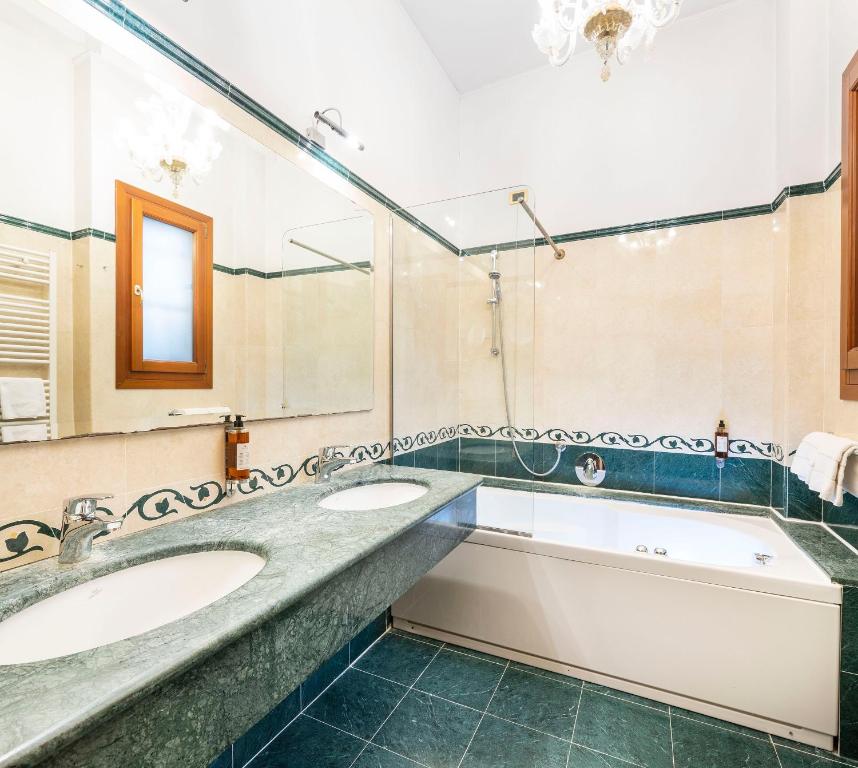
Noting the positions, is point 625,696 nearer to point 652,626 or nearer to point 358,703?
point 652,626

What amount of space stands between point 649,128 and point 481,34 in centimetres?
106

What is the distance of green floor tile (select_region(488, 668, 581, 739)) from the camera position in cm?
158

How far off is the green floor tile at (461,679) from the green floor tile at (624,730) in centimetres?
34

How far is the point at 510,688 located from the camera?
1760 millimetres

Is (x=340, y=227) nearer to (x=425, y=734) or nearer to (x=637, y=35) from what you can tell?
(x=637, y=35)

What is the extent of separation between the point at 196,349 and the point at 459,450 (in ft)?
5.67

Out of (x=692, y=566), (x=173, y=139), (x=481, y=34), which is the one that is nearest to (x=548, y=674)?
(x=692, y=566)

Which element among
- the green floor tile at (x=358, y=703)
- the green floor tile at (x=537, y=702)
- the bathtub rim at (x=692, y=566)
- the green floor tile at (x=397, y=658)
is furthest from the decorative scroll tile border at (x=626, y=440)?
the green floor tile at (x=537, y=702)

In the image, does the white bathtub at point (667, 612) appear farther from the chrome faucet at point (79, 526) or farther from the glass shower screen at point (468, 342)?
the chrome faucet at point (79, 526)

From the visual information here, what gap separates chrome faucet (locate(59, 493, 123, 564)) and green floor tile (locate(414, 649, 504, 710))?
1378 millimetres

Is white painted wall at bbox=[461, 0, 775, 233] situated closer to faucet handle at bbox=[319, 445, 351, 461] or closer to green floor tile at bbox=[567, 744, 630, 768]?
faucet handle at bbox=[319, 445, 351, 461]

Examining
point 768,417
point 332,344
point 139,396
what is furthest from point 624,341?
point 139,396

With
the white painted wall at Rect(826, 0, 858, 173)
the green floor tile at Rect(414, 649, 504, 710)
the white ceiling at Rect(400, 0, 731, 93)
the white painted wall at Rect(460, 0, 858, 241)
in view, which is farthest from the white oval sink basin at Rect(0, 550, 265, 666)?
the white ceiling at Rect(400, 0, 731, 93)

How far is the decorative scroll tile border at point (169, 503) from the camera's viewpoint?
2.97ft
